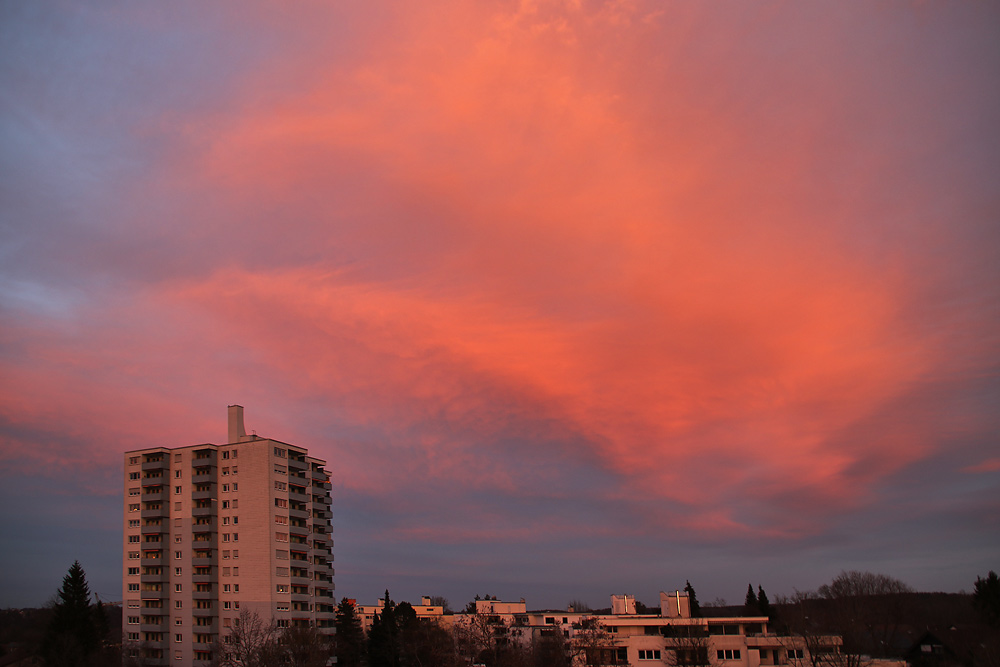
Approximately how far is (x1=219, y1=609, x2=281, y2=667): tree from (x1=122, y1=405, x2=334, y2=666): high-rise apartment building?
2.40 m

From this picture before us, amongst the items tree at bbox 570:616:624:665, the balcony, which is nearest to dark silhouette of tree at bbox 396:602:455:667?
tree at bbox 570:616:624:665

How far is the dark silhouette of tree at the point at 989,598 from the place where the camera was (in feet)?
389

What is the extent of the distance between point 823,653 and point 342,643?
72368mm

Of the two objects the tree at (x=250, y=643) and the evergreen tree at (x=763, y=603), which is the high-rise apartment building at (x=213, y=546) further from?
the evergreen tree at (x=763, y=603)

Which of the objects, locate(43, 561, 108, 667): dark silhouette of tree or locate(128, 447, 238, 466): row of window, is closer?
locate(43, 561, 108, 667): dark silhouette of tree

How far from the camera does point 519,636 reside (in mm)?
136125

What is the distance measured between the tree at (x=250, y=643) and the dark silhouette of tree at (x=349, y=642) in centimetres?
1835

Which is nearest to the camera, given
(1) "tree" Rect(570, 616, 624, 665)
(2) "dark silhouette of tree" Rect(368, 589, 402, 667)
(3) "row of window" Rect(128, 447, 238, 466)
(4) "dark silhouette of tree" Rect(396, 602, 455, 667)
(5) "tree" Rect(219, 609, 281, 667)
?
(5) "tree" Rect(219, 609, 281, 667)

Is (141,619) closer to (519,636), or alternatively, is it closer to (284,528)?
(284,528)

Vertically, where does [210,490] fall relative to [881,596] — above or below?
above

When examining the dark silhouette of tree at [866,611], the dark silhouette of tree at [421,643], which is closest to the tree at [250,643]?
the dark silhouette of tree at [421,643]

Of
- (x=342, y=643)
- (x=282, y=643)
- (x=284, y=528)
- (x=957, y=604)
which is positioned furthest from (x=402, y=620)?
(x=957, y=604)

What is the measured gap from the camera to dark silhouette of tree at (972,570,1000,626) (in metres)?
119

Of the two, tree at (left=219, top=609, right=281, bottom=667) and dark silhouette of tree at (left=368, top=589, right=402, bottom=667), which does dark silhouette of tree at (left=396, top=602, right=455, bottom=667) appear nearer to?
dark silhouette of tree at (left=368, top=589, right=402, bottom=667)
